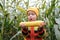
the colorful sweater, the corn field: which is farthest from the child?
the corn field

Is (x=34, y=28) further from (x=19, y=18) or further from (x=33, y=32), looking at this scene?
(x=19, y=18)

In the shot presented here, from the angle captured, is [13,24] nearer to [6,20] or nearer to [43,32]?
[6,20]

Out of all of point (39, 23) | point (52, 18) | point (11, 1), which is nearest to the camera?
point (39, 23)

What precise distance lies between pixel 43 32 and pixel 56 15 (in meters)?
0.54

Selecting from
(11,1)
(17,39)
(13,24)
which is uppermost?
(11,1)

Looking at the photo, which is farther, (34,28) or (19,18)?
(19,18)

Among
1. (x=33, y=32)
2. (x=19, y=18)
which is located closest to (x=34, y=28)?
(x=33, y=32)

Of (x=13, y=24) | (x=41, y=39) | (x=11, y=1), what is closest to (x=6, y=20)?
(x=13, y=24)

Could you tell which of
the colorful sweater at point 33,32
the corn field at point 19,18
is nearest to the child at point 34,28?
Answer: the colorful sweater at point 33,32

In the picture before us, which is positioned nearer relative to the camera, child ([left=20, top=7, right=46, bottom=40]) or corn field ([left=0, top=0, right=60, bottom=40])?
child ([left=20, top=7, right=46, bottom=40])

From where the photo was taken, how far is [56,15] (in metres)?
2.29

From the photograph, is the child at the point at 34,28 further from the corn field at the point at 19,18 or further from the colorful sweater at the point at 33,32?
the corn field at the point at 19,18

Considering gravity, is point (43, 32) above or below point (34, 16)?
below

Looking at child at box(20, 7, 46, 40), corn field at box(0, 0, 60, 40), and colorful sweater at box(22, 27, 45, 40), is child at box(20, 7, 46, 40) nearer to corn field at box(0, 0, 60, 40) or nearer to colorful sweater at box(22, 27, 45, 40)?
colorful sweater at box(22, 27, 45, 40)
